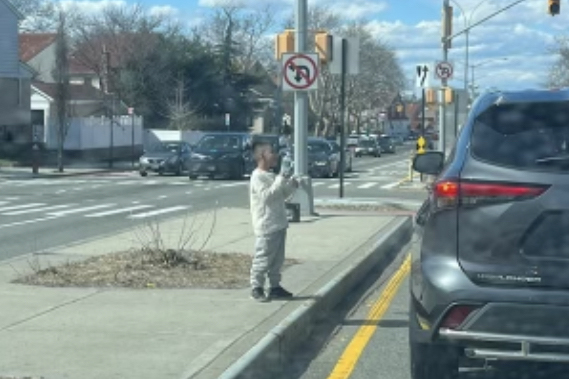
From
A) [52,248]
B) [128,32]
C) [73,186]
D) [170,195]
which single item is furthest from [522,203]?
[128,32]

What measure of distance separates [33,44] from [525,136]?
75725 millimetres

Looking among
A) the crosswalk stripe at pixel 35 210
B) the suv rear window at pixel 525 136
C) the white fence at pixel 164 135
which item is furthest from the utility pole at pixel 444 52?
the white fence at pixel 164 135

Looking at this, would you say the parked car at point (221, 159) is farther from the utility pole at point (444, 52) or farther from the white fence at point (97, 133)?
the white fence at point (97, 133)

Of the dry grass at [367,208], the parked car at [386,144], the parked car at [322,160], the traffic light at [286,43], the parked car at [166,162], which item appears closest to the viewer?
the traffic light at [286,43]

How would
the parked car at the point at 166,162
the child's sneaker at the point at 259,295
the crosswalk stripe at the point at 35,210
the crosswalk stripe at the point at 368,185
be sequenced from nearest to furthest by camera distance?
the child's sneaker at the point at 259,295 < the crosswalk stripe at the point at 35,210 < the crosswalk stripe at the point at 368,185 < the parked car at the point at 166,162

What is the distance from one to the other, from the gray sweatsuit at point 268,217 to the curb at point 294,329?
54 cm

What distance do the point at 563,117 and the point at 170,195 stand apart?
23.8 metres

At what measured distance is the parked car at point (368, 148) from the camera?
251 feet

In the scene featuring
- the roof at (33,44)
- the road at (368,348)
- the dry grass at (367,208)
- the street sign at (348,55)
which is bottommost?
the road at (368,348)

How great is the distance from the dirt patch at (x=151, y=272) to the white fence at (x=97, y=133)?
3995 cm

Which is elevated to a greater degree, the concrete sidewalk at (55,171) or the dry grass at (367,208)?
the dry grass at (367,208)

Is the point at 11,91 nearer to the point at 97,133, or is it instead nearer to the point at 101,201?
the point at 97,133

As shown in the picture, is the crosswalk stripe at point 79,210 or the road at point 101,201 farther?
the crosswalk stripe at point 79,210

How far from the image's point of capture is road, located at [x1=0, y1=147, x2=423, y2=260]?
18078 millimetres
